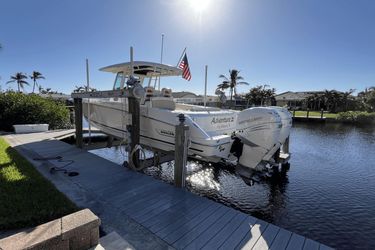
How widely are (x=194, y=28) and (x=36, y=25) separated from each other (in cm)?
949

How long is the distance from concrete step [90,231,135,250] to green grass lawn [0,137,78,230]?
0.98 meters

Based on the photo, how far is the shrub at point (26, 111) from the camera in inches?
486

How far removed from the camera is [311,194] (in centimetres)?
607

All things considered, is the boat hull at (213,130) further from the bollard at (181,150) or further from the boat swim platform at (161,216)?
the boat swim platform at (161,216)

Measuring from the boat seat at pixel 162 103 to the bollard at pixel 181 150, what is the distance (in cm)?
203

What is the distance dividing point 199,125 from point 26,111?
11.8 meters

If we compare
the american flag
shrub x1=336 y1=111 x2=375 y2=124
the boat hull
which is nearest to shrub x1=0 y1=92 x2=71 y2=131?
the boat hull

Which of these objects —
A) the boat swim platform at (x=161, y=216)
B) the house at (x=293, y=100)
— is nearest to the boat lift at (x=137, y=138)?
the boat swim platform at (x=161, y=216)

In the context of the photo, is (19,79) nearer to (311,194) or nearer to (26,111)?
(26,111)

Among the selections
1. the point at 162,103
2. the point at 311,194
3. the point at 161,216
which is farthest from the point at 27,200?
the point at 311,194

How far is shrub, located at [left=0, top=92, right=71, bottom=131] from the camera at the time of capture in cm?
1234

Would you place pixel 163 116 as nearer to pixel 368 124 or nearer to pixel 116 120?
pixel 116 120

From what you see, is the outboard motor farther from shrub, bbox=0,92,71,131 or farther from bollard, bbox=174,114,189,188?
shrub, bbox=0,92,71,131

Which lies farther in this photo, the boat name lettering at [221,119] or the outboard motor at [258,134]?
the boat name lettering at [221,119]
